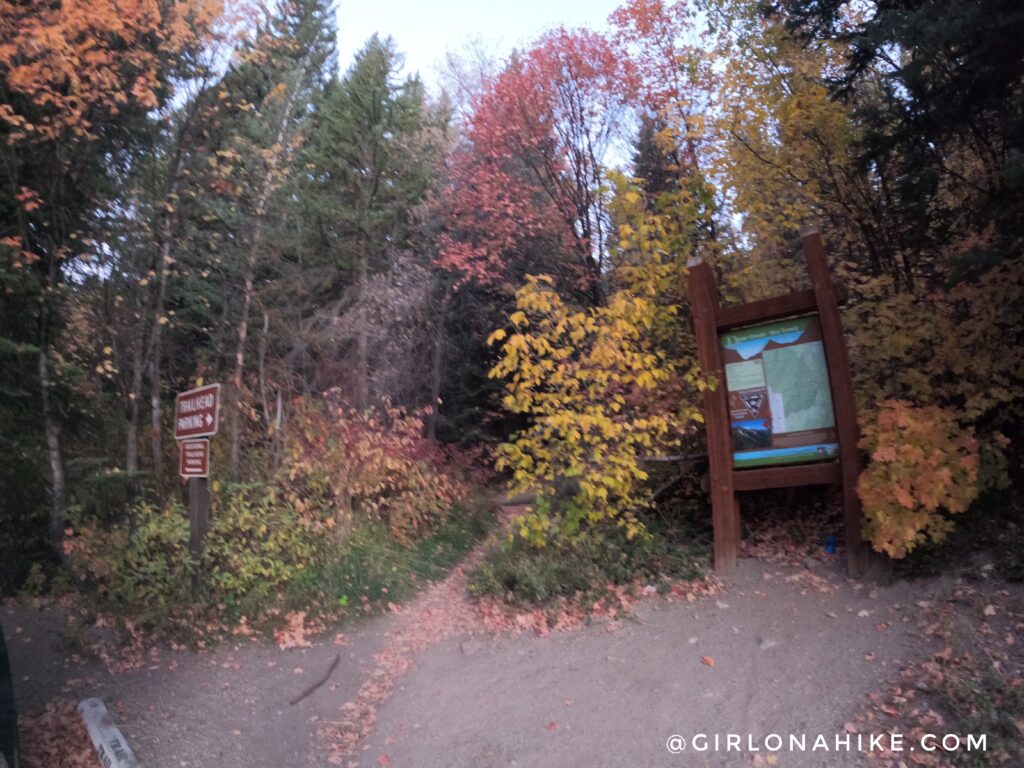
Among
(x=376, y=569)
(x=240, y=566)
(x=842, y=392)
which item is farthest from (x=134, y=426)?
(x=842, y=392)

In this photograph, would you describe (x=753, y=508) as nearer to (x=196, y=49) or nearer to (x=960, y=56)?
(x=960, y=56)

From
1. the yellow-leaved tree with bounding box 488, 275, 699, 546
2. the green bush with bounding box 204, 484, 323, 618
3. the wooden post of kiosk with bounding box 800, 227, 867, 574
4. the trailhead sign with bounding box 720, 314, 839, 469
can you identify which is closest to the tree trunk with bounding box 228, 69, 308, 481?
the green bush with bounding box 204, 484, 323, 618

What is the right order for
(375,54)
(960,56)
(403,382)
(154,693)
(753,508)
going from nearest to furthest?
(154,693), (960,56), (753,508), (403,382), (375,54)

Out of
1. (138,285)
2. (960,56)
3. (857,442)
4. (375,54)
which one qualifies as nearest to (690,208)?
(960,56)

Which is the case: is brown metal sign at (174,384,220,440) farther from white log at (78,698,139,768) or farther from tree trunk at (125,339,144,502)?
white log at (78,698,139,768)

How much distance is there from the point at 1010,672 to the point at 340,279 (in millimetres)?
14292

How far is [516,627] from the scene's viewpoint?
810 centimetres

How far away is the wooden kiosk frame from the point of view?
296 inches

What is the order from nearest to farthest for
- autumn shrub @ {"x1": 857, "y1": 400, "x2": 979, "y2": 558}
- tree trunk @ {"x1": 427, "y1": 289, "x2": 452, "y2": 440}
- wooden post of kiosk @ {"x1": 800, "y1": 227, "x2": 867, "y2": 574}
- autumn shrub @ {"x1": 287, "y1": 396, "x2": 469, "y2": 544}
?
autumn shrub @ {"x1": 857, "y1": 400, "x2": 979, "y2": 558}
wooden post of kiosk @ {"x1": 800, "y1": 227, "x2": 867, "y2": 574}
autumn shrub @ {"x1": 287, "y1": 396, "x2": 469, "y2": 544}
tree trunk @ {"x1": 427, "y1": 289, "x2": 452, "y2": 440}

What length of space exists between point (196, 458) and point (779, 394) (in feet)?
20.4

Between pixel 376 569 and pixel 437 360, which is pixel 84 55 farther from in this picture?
pixel 437 360

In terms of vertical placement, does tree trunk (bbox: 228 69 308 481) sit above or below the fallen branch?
above

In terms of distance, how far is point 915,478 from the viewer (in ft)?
22.3

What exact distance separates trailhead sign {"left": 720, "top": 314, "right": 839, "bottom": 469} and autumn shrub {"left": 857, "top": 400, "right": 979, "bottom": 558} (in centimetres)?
75
